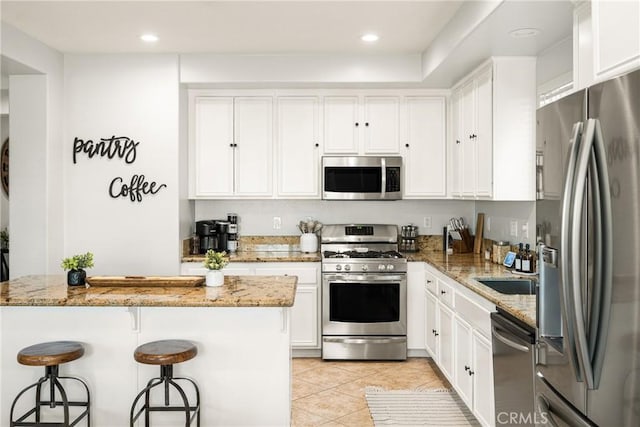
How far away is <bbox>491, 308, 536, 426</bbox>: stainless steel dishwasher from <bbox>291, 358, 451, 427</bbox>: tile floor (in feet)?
3.57

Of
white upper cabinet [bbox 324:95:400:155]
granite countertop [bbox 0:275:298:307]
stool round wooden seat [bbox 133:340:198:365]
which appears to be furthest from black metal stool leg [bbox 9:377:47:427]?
white upper cabinet [bbox 324:95:400:155]

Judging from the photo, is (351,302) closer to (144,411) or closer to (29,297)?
(144,411)

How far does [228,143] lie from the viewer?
4812 millimetres

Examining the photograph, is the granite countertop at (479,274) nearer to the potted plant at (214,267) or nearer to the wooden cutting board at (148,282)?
the potted plant at (214,267)

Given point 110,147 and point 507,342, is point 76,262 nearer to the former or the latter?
point 110,147

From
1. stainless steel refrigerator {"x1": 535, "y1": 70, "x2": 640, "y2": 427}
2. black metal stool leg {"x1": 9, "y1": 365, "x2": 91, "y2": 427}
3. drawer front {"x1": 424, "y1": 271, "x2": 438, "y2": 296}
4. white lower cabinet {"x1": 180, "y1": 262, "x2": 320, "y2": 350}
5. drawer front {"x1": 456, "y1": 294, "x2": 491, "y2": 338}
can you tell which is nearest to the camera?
stainless steel refrigerator {"x1": 535, "y1": 70, "x2": 640, "y2": 427}

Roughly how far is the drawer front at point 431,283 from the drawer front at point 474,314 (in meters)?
0.68

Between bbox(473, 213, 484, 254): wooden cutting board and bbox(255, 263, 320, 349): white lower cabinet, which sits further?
bbox(473, 213, 484, 254): wooden cutting board

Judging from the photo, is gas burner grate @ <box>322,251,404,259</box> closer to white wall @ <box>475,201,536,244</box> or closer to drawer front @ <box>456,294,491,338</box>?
white wall @ <box>475,201,536,244</box>

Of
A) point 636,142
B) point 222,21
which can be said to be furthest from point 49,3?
point 636,142

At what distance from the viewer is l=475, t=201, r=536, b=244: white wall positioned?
3861mm

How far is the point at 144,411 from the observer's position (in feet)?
9.43

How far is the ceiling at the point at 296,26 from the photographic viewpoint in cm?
319

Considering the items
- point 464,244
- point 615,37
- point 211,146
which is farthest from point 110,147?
point 615,37
